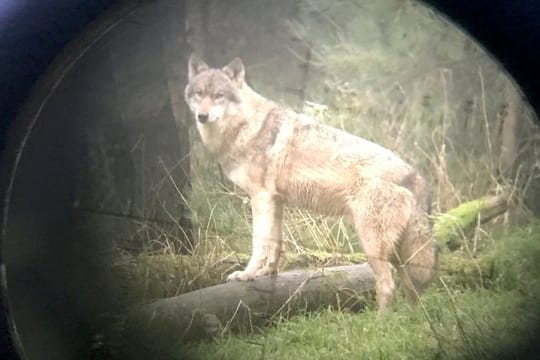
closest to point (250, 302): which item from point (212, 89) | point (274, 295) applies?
point (274, 295)

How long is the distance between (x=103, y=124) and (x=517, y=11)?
762 millimetres

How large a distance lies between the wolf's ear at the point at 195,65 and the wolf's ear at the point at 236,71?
4 cm

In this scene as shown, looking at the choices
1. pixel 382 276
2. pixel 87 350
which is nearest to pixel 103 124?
pixel 87 350

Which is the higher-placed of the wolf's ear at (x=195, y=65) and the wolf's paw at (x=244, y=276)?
the wolf's ear at (x=195, y=65)

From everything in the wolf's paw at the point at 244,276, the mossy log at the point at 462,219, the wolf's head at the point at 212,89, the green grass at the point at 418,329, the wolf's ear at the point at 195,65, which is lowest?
the green grass at the point at 418,329

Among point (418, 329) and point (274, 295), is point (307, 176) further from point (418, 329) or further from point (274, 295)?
point (418, 329)

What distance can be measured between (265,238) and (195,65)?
0.31 m

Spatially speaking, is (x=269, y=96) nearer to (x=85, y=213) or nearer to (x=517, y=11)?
(x=85, y=213)

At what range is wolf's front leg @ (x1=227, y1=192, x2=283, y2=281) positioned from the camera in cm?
150

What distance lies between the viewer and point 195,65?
1.51 m

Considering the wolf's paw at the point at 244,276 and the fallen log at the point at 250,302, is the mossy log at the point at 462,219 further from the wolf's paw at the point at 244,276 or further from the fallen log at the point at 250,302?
the wolf's paw at the point at 244,276

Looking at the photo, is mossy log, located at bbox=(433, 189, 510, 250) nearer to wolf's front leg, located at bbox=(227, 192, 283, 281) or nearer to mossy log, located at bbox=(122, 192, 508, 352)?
mossy log, located at bbox=(122, 192, 508, 352)

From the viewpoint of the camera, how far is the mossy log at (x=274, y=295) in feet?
4.89

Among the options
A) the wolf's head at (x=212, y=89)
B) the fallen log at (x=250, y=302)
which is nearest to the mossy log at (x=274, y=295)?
the fallen log at (x=250, y=302)
